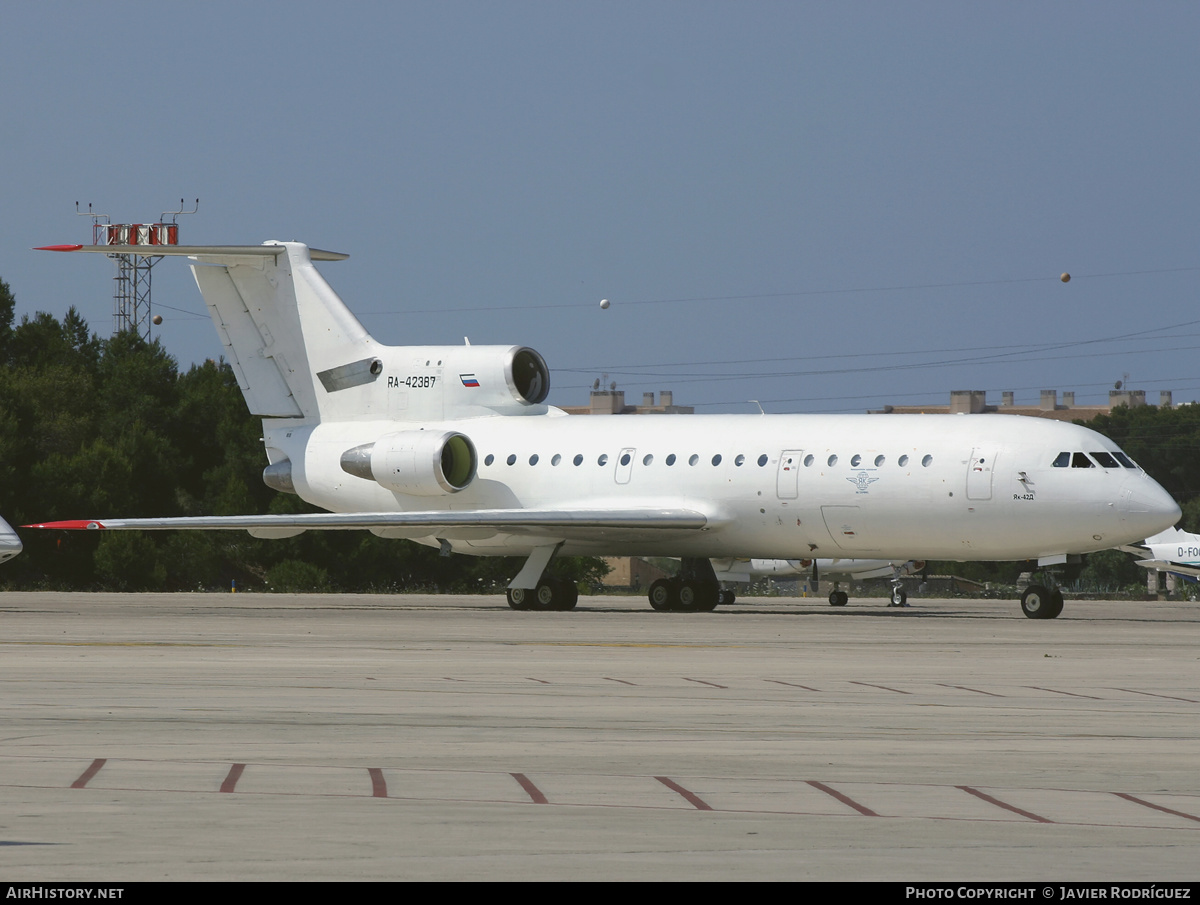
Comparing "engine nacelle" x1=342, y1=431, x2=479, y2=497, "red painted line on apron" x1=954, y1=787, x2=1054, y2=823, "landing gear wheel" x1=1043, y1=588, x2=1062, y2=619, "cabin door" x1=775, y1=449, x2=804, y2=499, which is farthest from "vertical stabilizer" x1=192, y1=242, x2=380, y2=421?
"red painted line on apron" x1=954, y1=787, x2=1054, y2=823

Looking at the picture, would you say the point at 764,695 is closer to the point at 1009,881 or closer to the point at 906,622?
the point at 1009,881

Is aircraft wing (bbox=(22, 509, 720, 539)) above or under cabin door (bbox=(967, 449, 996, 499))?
under

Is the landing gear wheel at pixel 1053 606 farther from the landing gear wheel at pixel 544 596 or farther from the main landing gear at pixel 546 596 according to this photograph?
the landing gear wheel at pixel 544 596

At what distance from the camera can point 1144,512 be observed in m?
30.4

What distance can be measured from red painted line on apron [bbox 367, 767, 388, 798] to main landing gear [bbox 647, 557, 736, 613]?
26.4 metres

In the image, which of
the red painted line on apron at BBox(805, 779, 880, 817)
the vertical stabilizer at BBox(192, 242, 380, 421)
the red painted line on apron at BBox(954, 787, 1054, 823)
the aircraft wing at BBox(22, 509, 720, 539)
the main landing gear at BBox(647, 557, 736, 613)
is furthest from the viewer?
the vertical stabilizer at BBox(192, 242, 380, 421)

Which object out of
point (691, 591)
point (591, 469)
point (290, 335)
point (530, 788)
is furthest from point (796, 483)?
point (530, 788)

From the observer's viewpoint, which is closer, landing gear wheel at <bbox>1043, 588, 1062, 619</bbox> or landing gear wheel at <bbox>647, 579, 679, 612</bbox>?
landing gear wheel at <bbox>1043, 588, 1062, 619</bbox>

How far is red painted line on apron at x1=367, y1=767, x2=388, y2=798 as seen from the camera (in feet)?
29.7

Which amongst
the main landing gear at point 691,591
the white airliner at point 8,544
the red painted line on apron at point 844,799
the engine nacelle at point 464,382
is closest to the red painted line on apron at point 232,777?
the red painted line on apron at point 844,799

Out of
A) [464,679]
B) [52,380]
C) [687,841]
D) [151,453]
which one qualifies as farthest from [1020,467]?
[52,380]

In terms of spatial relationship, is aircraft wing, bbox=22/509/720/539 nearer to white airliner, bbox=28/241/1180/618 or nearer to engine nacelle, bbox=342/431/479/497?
white airliner, bbox=28/241/1180/618

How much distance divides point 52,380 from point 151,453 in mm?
7452

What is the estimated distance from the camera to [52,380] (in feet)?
233
